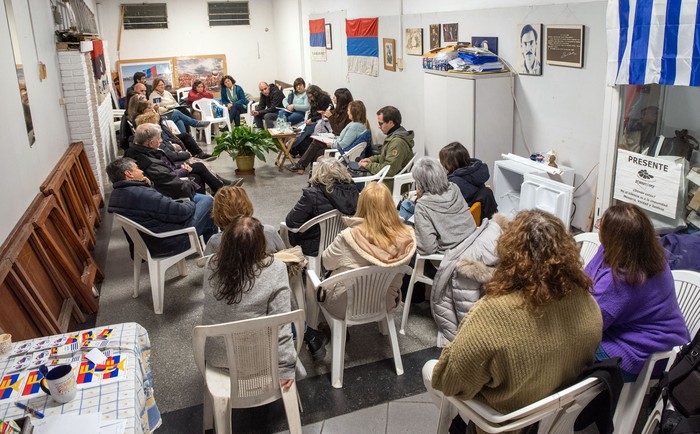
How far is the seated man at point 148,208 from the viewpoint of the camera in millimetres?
3988

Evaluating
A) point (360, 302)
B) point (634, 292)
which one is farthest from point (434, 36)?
point (634, 292)

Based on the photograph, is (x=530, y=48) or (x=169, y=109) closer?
(x=530, y=48)

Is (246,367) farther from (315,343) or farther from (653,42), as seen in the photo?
(653,42)

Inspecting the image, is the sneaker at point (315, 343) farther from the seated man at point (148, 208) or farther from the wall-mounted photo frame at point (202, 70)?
the wall-mounted photo frame at point (202, 70)

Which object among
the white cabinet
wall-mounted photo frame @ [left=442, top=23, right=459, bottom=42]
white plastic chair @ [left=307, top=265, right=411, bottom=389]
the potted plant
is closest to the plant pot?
the potted plant

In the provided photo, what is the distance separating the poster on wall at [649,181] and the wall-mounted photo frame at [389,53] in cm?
446

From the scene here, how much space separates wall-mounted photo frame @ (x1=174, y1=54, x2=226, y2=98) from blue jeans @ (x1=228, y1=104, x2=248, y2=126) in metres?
2.36

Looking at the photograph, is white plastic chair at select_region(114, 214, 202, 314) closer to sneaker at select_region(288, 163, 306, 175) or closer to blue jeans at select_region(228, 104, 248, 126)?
sneaker at select_region(288, 163, 306, 175)

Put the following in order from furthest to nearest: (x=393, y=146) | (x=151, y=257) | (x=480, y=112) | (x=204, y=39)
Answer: (x=204, y=39), (x=393, y=146), (x=480, y=112), (x=151, y=257)

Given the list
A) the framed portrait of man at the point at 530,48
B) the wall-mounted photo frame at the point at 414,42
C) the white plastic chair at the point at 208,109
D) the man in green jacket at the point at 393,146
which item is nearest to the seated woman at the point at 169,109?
the white plastic chair at the point at 208,109

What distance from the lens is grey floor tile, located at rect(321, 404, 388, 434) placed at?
2.82 metres

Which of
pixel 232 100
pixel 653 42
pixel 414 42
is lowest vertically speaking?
pixel 232 100

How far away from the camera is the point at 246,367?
2477 millimetres

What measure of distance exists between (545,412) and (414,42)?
18.7 ft
